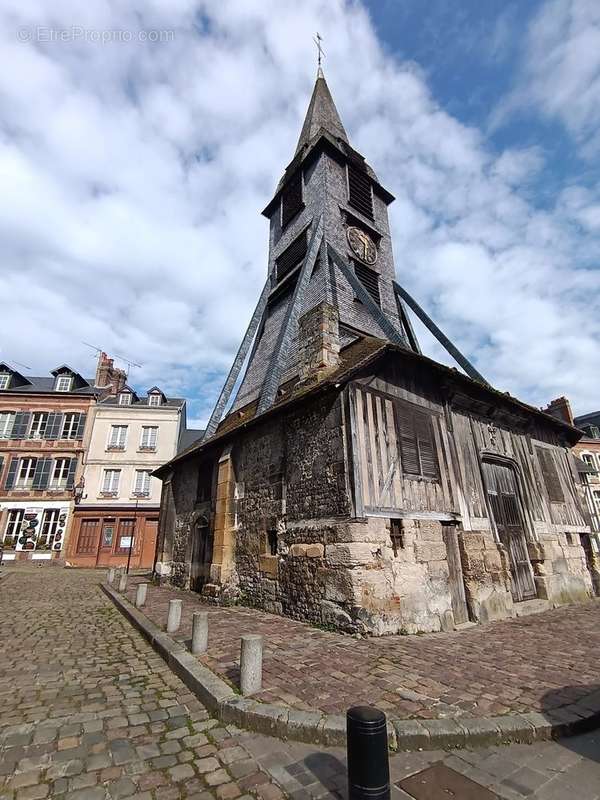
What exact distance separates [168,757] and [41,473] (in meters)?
22.8

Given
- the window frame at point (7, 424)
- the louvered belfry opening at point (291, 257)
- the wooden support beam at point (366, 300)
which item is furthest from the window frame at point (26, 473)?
the wooden support beam at point (366, 300)

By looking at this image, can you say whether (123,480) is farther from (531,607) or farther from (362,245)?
(531,607)

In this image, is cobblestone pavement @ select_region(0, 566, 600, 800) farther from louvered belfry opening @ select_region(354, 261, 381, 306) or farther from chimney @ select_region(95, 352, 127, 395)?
chimney @ select_region(95, 352, 127, 395)

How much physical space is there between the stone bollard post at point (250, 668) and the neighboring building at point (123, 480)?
61.9 feet

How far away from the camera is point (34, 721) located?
120 inches

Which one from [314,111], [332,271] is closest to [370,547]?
[332,271]

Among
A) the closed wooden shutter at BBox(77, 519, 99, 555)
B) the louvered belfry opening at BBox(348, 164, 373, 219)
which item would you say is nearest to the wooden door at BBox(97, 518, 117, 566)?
the closed wooden shutter at BBox(77, 519, 99, 555)

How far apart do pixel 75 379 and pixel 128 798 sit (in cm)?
2555

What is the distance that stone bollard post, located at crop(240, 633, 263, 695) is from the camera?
3.34 metres

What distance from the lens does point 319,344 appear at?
28.2 ft

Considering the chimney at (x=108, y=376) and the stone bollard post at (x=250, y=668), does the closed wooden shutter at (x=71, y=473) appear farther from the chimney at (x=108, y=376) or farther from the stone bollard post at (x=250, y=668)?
the stone bollard post at (x=250, y=668)

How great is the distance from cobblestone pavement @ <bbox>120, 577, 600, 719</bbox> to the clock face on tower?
39.3 ft

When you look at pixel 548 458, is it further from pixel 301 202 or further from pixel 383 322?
pixel 301 202

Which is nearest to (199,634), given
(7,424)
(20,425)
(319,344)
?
Result: (319,344)
